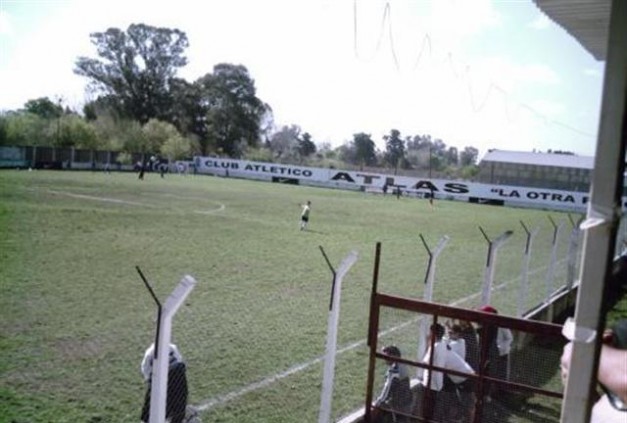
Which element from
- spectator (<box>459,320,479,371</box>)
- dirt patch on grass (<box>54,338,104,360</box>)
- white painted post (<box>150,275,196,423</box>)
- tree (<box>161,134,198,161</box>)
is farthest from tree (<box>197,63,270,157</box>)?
white painted post (<box>150,275,196,423</box>)

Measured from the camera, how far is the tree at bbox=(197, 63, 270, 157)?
295ft

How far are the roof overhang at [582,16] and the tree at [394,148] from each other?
10284 cm

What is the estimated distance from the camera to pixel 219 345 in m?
8.30

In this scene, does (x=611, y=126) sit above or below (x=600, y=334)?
above

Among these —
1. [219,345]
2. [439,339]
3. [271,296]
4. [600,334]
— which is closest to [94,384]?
[219,345]

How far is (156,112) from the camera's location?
84.2m

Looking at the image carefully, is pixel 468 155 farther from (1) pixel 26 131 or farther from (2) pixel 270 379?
(2) pixel 270 379

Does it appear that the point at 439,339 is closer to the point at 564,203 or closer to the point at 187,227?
the point at 187,227

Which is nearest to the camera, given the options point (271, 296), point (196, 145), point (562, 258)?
point (271, 296)

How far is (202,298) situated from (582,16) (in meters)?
8.12

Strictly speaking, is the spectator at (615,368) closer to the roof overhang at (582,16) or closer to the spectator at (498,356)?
the roof overhang at (582,16)

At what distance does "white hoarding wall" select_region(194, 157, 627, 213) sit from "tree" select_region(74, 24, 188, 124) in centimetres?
2347

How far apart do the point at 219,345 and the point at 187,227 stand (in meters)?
12.7

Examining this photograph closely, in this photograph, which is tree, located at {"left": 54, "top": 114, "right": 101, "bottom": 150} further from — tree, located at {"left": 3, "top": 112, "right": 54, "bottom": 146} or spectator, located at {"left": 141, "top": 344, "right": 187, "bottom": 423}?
spectator, located at {"left": 141, "top": 344, "right": 187, "bottom": 423}
